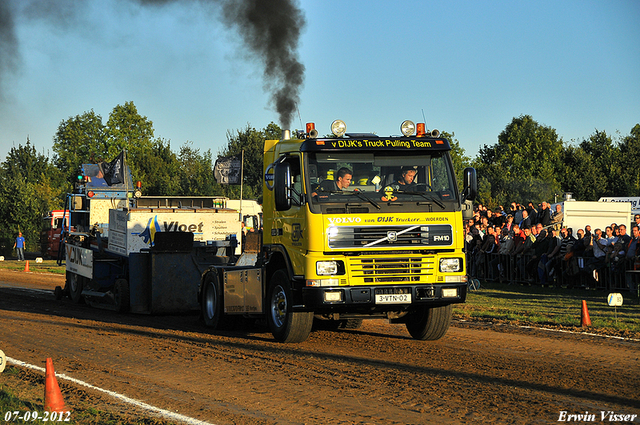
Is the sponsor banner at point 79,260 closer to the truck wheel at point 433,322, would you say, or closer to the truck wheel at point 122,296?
the truck wheel at point 122,296

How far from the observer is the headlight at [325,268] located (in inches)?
394

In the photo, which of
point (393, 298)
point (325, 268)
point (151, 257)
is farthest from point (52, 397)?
point (151, 257)

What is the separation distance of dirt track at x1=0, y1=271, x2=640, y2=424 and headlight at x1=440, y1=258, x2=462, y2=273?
1.14m

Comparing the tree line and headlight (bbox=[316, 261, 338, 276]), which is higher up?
the tree line

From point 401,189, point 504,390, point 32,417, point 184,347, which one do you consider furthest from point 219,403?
point 401,189

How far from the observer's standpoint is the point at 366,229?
33.0 feet

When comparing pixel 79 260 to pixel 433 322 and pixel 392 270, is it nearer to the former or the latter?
pixel 433 322

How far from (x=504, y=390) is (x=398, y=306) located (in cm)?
304

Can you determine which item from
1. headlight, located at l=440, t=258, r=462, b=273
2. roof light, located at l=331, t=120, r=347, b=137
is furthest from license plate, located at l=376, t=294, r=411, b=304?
roof light, located at l=331, t=120, r=347, b=137

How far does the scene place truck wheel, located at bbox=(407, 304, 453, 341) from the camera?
11.1 meters

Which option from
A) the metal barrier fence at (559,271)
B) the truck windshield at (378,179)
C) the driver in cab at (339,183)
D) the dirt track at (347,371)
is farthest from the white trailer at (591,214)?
the driver in cab at (339,183)

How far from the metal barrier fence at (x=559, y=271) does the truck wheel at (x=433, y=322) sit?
795 cm

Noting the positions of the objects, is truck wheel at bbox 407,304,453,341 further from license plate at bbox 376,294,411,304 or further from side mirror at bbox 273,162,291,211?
side mirror at bbox 273,162,291,211

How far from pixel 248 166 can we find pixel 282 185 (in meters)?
48.2
